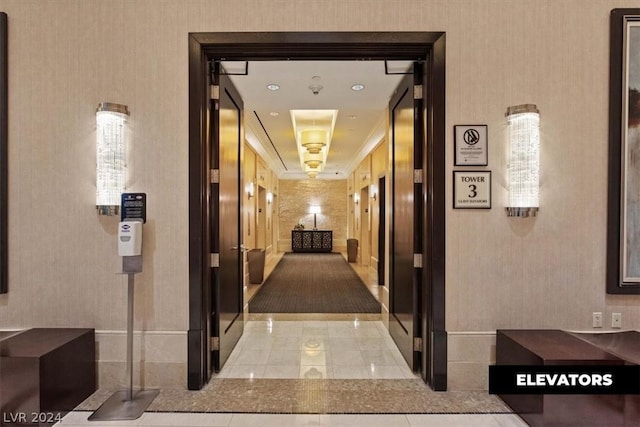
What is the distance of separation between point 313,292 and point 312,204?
814cm

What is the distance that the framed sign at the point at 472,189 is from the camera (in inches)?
108

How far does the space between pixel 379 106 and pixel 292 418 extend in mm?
3931

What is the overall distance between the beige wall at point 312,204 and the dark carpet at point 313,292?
4.90 meters

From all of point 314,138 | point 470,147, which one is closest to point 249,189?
point 314,138

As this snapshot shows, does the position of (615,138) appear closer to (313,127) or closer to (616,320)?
(616,320)

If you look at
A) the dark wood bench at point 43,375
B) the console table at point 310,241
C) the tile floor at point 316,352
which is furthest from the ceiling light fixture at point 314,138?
the console table at point 310,241

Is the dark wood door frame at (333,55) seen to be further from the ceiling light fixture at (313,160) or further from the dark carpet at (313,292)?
the ceiling light fixture at (313,160)

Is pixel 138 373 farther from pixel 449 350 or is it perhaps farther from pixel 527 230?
pixel 527 230

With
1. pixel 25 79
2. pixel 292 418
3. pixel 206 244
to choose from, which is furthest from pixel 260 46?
pixel 292 418

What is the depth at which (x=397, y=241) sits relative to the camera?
12.2 ft

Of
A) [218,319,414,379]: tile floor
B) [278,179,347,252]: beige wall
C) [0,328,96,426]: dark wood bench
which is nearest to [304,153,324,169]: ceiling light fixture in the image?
[218,319,414,379]: tile floor

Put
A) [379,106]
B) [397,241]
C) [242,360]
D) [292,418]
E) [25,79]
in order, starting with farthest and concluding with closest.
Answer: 1. [379,106]
2. [397,241]
3. [242,360]
4. [25,79]
5. [292,418]

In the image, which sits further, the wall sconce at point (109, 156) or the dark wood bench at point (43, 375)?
the wall sconce at point (109, 156)

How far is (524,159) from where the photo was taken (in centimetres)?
268
